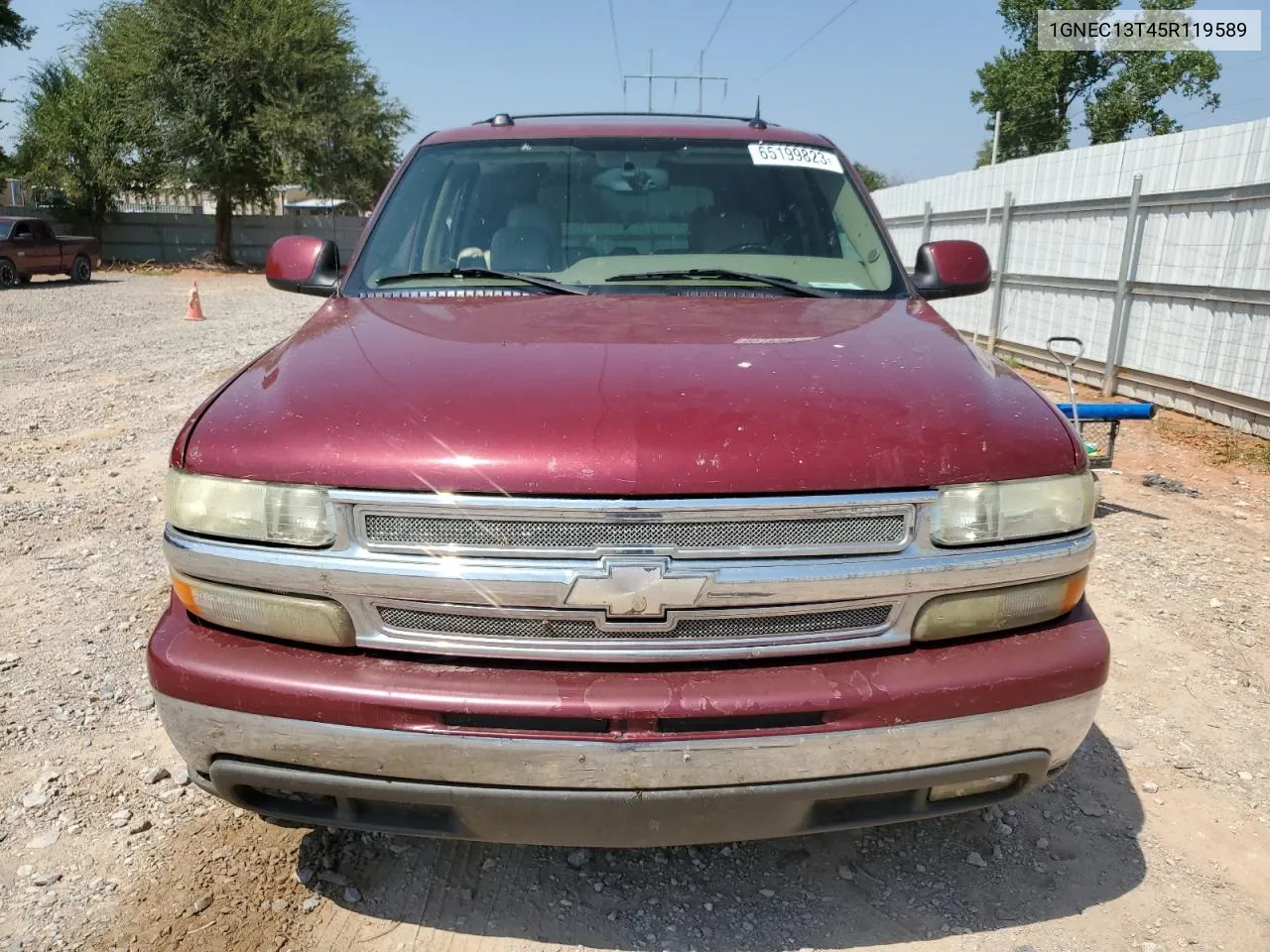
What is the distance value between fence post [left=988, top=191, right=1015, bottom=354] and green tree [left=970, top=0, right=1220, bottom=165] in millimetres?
37469

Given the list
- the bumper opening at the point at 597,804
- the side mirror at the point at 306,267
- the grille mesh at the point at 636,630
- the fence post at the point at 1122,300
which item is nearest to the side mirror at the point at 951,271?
the grille mesh at the point at 636,630

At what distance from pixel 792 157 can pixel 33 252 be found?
24.2 m

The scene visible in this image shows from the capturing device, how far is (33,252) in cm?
2198

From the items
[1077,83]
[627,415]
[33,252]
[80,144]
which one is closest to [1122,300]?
[627,415]

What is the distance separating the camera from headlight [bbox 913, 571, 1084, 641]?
193cm

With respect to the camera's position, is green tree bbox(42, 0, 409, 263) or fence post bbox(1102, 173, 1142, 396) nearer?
fence post bbox(1102, 173, 1142, 396)

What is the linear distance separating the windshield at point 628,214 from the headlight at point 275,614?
1.32 meters

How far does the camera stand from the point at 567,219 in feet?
10.4

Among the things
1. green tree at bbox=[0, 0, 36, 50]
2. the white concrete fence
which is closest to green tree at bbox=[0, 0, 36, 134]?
green tree at bbox=[0, 0, 36, 50]

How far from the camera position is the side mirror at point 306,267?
324 cm

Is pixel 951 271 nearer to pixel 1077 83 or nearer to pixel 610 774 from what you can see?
pixel 610 774

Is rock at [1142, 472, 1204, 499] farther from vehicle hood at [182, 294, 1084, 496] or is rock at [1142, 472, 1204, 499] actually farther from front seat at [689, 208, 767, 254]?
vehicle hood at [182, 294, 1084, 496]

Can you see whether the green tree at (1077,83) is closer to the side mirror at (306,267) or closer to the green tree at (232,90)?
the green tree at (232,90)

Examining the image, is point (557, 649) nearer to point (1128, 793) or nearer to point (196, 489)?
point (196, 489)
